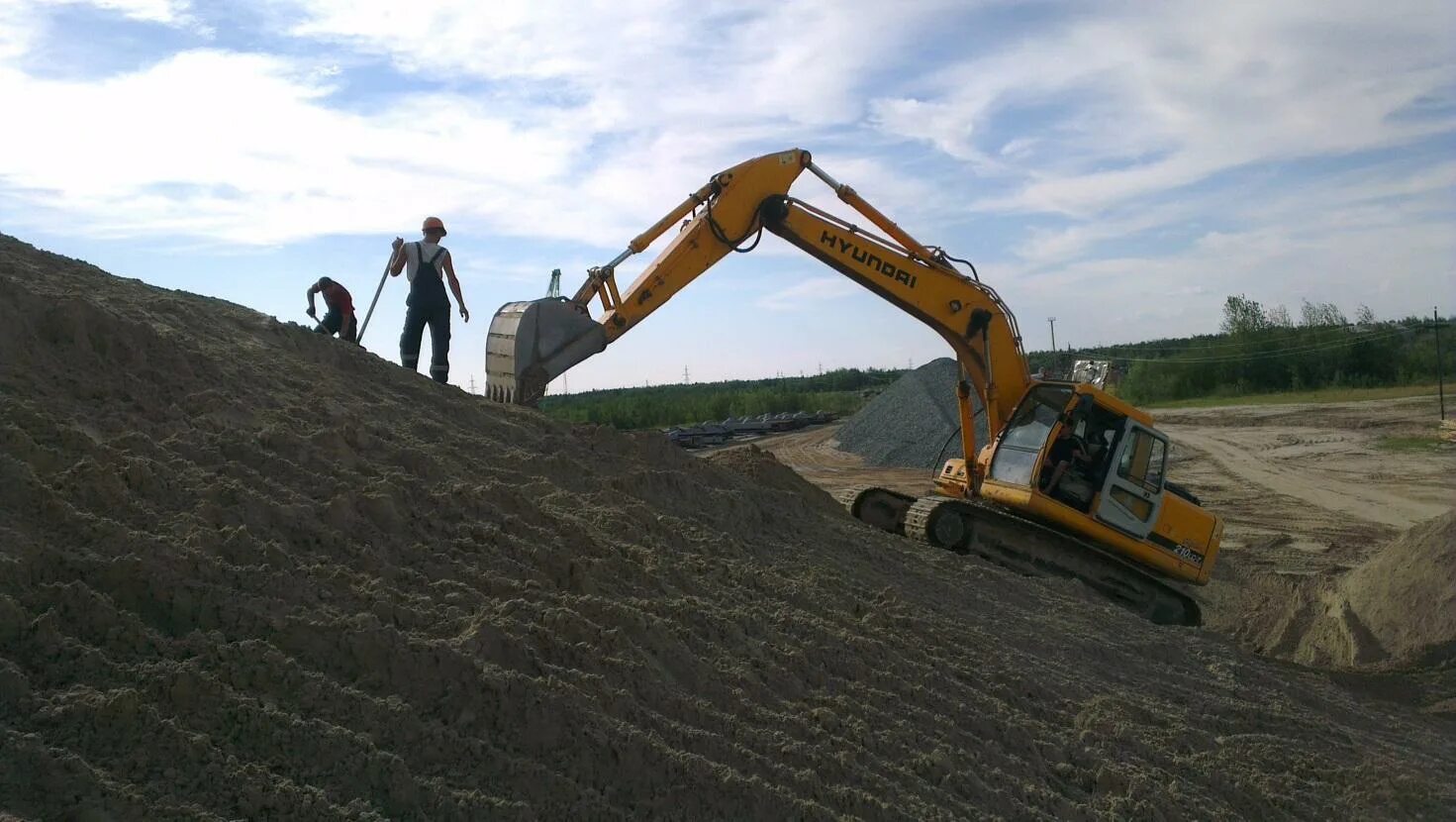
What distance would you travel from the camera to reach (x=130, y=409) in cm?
555

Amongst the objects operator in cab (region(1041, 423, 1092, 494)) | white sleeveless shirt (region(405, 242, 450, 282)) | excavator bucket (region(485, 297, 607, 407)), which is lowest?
operator in cab (region(1041, 423, 1092, 494))

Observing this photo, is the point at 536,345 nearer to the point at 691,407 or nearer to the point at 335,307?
the point at 335,307

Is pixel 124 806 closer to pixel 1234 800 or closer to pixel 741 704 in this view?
pixel 741 704

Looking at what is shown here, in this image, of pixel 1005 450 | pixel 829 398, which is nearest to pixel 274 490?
pixel 1005 450

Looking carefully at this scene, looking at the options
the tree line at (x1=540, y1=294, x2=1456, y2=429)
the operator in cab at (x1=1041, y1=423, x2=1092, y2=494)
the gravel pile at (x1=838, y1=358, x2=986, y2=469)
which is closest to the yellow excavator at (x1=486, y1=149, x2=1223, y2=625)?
the operator in cab at (x1=1041, y1=423, x2=1092, y2=494)

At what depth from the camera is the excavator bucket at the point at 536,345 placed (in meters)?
9.88

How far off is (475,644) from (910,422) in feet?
69.2

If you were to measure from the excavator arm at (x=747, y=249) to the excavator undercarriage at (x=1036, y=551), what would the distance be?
99 cm

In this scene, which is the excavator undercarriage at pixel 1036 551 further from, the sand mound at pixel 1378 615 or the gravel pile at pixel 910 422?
the gravel pile at pixel 910 422

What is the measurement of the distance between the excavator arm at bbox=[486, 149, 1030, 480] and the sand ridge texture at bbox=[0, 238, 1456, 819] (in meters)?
1.39

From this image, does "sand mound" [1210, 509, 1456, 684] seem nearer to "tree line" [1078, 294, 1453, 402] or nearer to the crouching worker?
the crouching worker

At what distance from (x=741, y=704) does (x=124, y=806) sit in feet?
8.32

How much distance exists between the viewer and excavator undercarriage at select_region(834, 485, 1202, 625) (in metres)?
11.5

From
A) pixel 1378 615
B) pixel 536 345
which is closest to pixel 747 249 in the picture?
pixel 536 345
